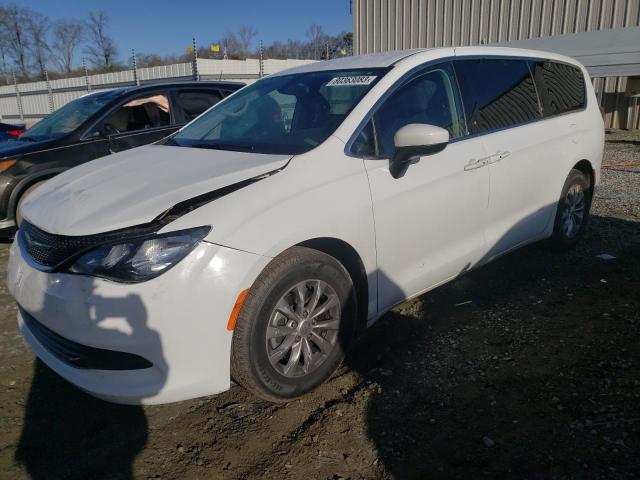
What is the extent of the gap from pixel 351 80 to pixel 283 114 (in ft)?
1.66

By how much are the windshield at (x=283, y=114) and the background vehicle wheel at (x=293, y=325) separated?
688 mm

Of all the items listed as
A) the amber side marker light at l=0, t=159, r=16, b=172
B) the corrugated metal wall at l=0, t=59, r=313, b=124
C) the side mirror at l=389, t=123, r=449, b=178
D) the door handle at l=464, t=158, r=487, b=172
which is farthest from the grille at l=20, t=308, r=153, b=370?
the corrugated metal wall at l=0, t=59, r=313, b=124

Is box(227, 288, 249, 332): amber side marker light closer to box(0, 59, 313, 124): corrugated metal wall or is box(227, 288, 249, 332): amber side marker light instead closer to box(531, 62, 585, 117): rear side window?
box(531, 62, 585, 117): rear side window

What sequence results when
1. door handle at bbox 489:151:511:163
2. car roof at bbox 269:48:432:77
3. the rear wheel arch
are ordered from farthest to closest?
the rear wheel arch, door handle at bbox 489:151:511:163, car roof at bbox 269:48:432:77

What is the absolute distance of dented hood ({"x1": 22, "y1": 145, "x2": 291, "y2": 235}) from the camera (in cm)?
230

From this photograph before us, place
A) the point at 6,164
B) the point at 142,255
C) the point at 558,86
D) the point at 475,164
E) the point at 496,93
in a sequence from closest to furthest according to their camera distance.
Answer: the point at 142,255, the point at 475,164, the point at 496,93, the point at 558,86, the point at 6,164

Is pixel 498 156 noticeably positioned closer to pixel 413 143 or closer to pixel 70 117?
pixel 413 143

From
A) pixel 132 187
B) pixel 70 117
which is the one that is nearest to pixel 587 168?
pixel 132 187

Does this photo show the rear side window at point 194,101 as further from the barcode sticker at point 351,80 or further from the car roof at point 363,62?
the barcode sticker at point 351,80

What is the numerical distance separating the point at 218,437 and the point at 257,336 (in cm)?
54

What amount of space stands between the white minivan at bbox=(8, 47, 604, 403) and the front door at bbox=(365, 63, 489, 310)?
1 centimetres

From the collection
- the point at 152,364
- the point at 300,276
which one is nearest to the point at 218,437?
the point at 152,364

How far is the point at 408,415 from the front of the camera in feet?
8.18

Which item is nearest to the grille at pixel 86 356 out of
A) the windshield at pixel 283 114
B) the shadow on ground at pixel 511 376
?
the shadow on ground at pixel 511 376
